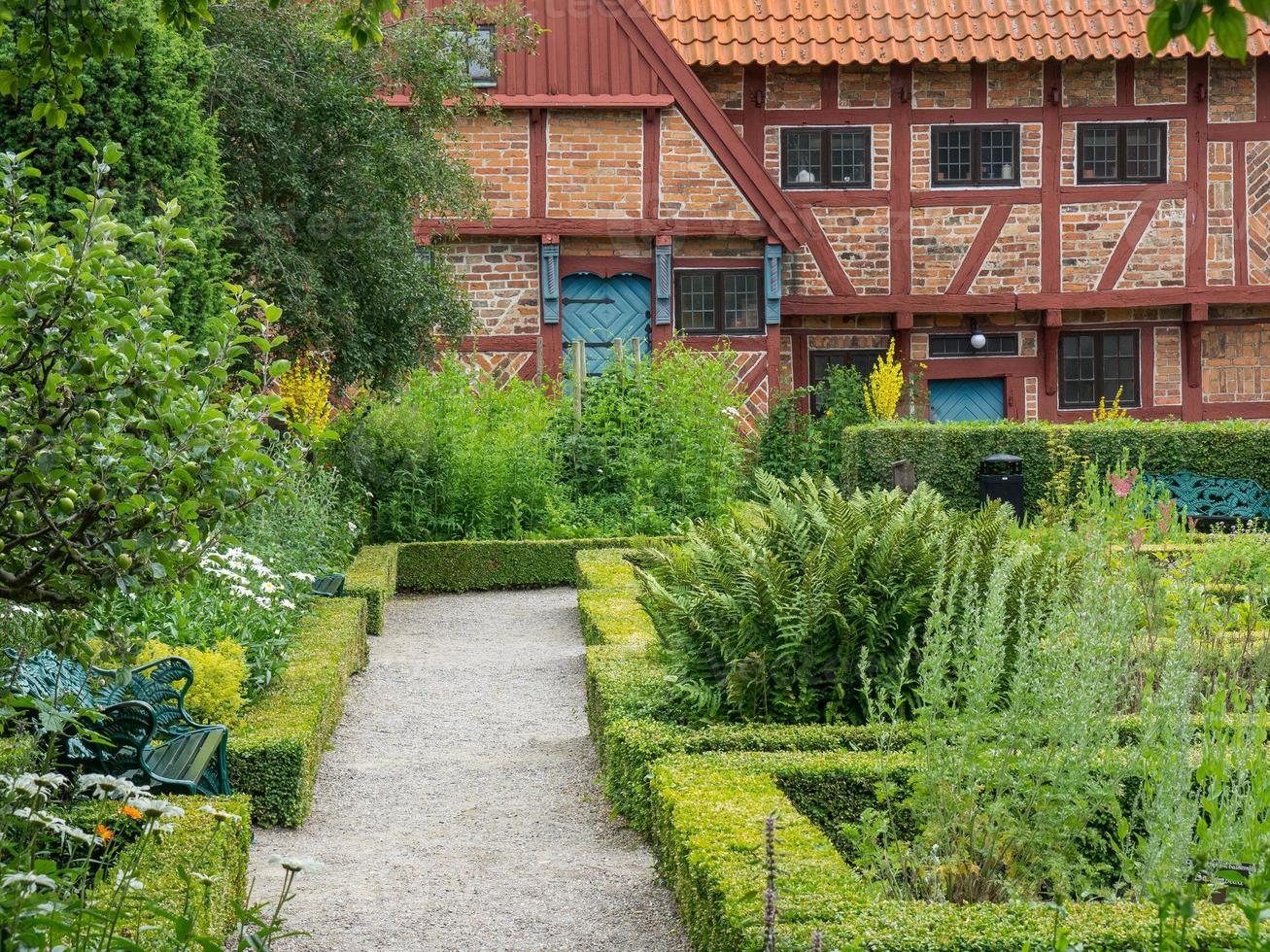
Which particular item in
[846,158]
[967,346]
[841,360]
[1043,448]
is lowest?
[1043,448]

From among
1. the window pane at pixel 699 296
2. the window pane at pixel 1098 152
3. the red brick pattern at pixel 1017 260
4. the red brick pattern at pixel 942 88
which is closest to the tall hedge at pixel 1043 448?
the window pane at pixel 699 296

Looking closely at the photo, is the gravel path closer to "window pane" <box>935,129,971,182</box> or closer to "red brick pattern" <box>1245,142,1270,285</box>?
"window pane" <box>935,129,971,182</box>

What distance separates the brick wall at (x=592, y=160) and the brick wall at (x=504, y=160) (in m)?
0.30

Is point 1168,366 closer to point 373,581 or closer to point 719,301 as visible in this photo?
point 719,301

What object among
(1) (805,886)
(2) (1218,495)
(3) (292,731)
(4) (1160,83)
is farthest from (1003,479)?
(1) (805,886)

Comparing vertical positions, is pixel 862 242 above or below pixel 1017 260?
above

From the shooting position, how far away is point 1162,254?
61.2 ft

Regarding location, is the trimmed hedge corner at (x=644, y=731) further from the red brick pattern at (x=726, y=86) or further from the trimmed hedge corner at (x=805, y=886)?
the red brick pattern at (x=726, y=86)

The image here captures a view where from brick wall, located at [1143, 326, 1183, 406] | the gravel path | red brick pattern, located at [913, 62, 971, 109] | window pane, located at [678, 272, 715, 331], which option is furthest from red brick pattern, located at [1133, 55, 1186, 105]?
the gravel path

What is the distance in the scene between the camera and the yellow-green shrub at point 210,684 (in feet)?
19.3

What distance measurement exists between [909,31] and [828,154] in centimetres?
179

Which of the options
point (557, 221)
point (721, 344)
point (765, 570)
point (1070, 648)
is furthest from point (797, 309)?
point (1070, 648)

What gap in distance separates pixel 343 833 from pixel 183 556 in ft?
8.70

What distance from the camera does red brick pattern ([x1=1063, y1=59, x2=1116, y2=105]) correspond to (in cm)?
1875
